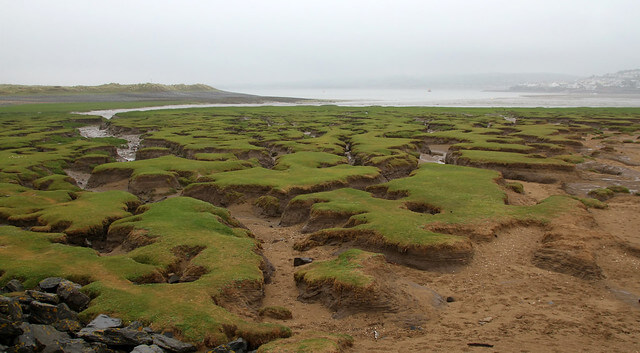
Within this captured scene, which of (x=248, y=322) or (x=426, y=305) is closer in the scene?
(x=248, y=322)

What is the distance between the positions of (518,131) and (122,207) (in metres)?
44.0

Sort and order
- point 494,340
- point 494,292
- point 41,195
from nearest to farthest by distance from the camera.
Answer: point 494,340, point 494,292, point 41,195

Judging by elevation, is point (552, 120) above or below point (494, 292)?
Answer: above

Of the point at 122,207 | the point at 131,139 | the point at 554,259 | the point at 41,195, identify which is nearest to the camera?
the point at 554,259

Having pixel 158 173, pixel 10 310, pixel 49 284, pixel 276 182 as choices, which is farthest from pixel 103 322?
pixel 158 173

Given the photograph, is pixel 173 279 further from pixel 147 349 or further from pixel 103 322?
pixel 147 349

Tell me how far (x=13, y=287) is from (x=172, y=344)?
4775 mm

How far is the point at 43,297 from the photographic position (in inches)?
363

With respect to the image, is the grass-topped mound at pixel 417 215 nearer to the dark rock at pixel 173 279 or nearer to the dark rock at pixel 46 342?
the dark rock at pixel 173 279

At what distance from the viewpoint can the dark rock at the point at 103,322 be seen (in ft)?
28.3

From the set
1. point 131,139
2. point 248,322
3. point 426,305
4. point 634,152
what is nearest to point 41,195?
point 248,322

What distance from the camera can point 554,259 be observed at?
44.5 feet

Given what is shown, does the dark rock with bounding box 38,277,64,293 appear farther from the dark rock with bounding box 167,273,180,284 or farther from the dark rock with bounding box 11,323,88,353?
the dark rock with bounding box 167,273,180,284

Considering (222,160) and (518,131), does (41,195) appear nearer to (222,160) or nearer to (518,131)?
(222,160)
